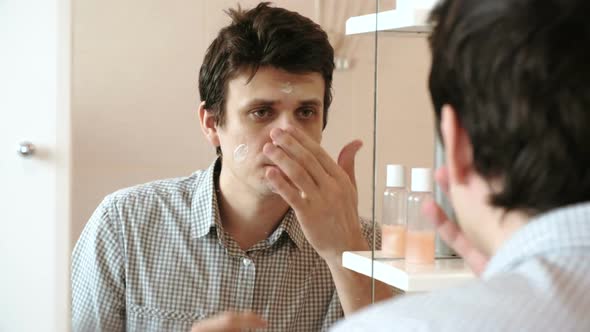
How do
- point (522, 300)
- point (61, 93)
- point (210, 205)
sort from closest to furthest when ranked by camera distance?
point (522, 300) → point (61, 93) → point (210, 205)

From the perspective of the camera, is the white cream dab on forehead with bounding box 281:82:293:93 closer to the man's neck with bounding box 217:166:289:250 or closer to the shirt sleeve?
Answer: the man's neck with bounding box 217:166:289:250

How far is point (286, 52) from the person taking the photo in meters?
1.10

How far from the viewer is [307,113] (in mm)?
1110

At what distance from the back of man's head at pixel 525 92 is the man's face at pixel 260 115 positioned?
1.95 ft

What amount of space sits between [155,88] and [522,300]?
0.75 m

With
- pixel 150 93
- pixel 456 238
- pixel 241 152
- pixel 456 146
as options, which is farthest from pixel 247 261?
pixel 456 146

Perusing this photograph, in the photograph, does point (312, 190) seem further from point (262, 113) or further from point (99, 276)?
point (99, 276)

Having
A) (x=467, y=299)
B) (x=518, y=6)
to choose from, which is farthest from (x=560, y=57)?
(x=467, y=299)

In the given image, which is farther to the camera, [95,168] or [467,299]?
[95,168]

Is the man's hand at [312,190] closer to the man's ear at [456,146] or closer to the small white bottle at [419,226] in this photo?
the small white bottle at [419,226]

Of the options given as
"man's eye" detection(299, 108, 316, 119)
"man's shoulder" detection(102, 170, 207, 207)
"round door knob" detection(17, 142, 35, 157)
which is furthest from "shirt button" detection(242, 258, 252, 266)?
"round door knob" detection(17, 142, 35, 157)

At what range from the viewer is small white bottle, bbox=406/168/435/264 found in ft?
2.79

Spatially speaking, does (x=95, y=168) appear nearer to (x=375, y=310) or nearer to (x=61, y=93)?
(x=61, y=93)

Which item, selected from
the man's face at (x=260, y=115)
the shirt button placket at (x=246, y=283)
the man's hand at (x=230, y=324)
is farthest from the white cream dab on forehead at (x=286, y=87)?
the man's hand at (x=230, y=324)
